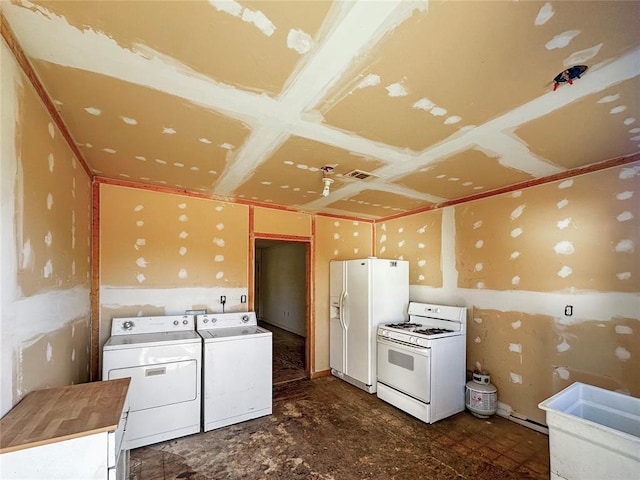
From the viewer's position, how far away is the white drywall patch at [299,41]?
1.24m

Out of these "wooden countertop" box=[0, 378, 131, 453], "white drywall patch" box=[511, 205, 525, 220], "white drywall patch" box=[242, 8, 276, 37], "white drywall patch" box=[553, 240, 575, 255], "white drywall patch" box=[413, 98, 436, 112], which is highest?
"white drywall patch" box=[242, 8, 276, 37]

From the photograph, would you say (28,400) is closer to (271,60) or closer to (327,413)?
(271,60)

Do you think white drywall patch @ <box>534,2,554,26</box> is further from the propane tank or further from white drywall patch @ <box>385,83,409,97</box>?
the propane tank

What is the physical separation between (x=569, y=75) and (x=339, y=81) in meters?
1.16

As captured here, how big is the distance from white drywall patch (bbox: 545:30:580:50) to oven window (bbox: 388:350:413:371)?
3.00 m

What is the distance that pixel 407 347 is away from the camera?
3.41 meters

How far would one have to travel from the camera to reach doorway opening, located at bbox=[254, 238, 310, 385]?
572cm

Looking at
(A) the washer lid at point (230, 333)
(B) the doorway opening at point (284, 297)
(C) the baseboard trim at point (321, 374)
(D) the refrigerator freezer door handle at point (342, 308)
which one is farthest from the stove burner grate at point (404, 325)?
(B) the doorway opening at point (284, 297)

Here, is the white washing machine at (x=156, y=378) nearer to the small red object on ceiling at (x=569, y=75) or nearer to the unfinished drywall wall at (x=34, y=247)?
the unfinished drywall wall at (x=34, y=247)

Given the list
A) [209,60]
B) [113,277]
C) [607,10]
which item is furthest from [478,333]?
[113,277]

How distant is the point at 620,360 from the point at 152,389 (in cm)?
418

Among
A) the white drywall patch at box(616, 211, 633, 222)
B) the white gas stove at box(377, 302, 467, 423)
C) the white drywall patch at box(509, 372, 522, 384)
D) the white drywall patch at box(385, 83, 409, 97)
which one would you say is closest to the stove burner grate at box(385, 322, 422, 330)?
the white gas stove at box(377, 302, 467, 423)

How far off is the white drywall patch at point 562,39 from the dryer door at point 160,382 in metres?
3.49

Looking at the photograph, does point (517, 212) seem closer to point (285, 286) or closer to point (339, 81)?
point (339, 81)
